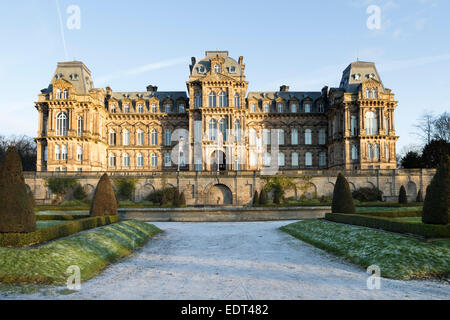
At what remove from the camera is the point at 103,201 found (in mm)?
21969

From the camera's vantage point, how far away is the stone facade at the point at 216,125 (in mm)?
49344

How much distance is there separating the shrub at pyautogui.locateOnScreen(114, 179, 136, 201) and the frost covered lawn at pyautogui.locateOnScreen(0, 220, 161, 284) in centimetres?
2810

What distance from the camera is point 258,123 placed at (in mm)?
57188

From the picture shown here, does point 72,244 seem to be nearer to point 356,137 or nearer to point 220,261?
point 220,261

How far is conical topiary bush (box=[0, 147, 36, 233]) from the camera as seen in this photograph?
12172 millimetres

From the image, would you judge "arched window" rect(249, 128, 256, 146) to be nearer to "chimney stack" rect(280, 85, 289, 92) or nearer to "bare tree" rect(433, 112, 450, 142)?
"chimney stack" rect(280, 85, 289, 92)

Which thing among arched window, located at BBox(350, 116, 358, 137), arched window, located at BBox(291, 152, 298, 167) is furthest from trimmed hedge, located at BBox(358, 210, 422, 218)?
arched window, located at BBox(291, 152, 298, 167)

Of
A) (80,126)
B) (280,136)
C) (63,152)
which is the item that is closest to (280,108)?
(280,136)

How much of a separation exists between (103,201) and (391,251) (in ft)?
53.4

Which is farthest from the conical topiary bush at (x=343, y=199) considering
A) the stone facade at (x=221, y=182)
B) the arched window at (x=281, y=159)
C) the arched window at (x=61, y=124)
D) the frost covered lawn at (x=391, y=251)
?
the arched window at (x=61, y=124)

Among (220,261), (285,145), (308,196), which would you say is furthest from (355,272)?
(285,145)

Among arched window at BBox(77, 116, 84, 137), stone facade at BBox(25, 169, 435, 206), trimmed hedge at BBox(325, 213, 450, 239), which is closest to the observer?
trimmed hedge at BBox(325, 213, 450, 239)

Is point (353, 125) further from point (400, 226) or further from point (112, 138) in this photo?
point (400, 226)

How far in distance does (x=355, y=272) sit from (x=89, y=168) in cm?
4417
